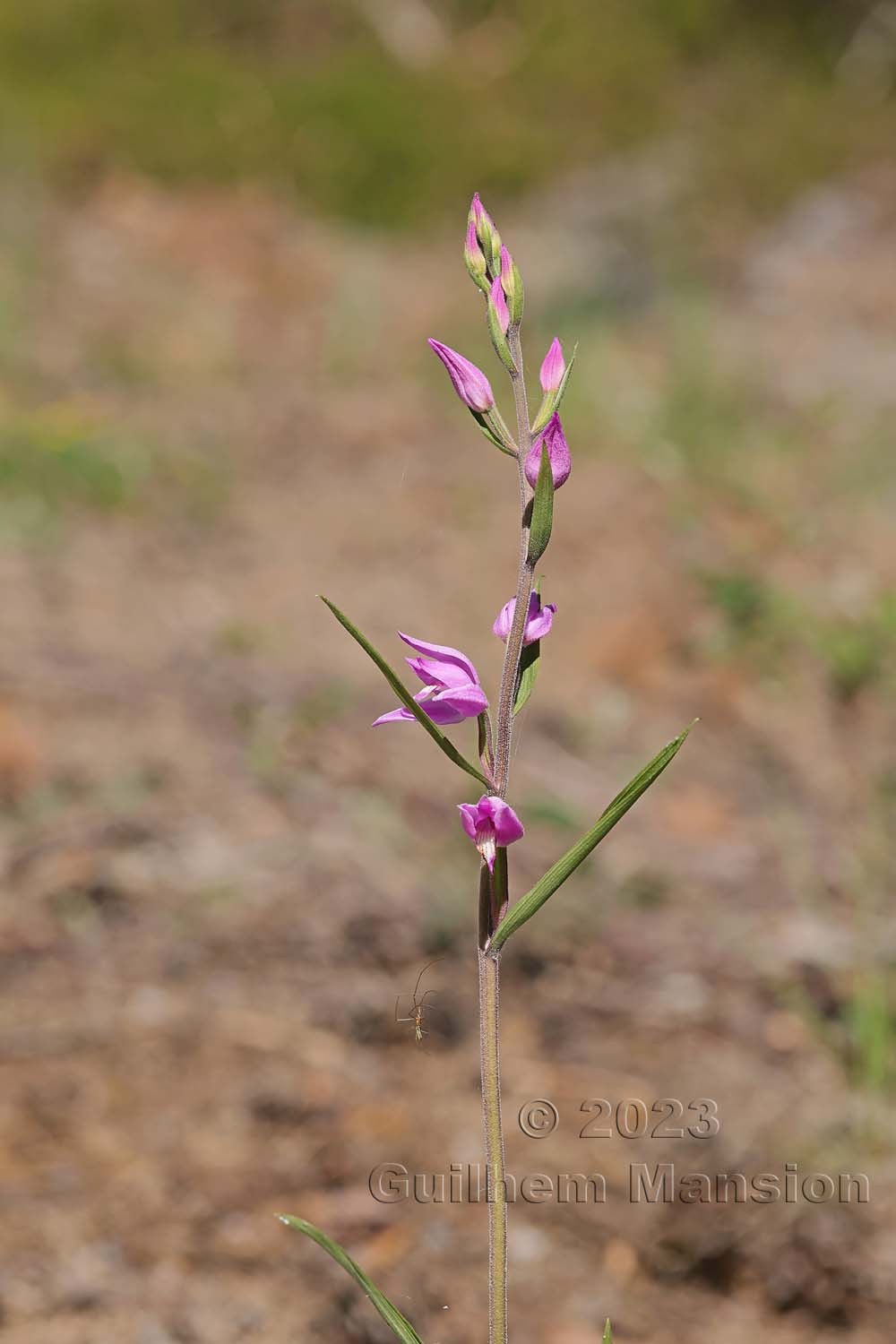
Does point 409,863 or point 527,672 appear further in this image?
point 409,863

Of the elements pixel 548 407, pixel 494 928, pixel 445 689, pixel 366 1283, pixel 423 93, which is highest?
pixel 423 93

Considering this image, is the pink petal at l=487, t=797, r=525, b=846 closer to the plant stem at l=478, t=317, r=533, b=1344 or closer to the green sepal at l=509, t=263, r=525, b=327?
the plant stem at l=478, t=317, r=533, b=1344

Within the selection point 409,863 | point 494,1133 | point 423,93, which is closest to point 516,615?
point 494,1133

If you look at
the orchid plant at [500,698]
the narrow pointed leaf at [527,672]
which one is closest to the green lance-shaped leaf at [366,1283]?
the orchid plant at [500,698]

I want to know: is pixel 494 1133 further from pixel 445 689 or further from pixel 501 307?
pixel 501 307

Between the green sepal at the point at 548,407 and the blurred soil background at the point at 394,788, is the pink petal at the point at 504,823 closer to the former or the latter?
the green sepal at the point at 548,407

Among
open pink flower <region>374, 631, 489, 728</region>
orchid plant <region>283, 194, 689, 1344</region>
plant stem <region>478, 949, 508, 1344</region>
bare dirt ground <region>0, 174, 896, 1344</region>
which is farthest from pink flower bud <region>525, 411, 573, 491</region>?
bare dirt ground <region>0, 174, 896, 1344</region>

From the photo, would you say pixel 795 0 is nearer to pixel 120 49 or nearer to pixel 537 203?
pixel 537 203

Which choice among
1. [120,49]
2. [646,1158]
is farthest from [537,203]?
[646,1158]
